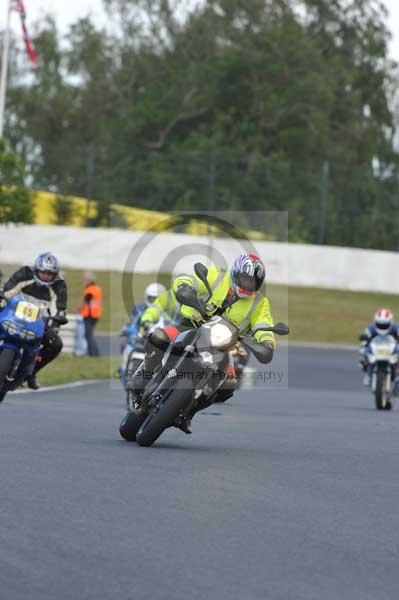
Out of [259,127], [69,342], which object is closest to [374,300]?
[69,342]

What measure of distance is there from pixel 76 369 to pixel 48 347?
1013cm

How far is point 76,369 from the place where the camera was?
84.3 ft

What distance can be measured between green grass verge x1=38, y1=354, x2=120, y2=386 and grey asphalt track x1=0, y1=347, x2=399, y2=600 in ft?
30.7

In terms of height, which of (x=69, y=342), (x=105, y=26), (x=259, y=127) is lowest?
(x=69, y=342)

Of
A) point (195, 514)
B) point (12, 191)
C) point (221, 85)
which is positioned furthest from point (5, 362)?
point (221, 85)

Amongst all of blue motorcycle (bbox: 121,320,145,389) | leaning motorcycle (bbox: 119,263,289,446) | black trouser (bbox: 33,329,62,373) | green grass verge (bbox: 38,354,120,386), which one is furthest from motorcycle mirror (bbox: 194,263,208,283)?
green grass verge (bbox: 38,354,120,386)

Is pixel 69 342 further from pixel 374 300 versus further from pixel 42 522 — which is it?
pixel 42 522

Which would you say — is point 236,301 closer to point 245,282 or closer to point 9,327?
point 245,282

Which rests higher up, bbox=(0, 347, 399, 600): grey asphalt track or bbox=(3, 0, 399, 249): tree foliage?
bbox=(3, 0, 399, 249): tree foliage

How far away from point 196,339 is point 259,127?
178ft

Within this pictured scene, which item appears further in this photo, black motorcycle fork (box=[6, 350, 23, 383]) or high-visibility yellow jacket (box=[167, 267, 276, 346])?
black motorcycle fork (box=[6, 350, 23, 383])

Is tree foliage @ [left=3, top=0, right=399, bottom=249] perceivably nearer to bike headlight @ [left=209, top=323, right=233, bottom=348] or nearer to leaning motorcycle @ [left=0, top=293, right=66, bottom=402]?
leaning motorcycle @ [left=0, top=293, right=66, bottom=402]

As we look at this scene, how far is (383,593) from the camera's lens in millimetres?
5922

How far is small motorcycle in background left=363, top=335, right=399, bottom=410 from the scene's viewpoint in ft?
65.4
